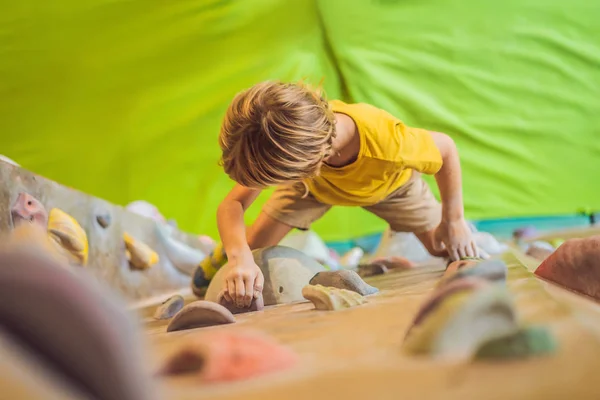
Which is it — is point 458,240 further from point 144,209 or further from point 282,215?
point 144,209

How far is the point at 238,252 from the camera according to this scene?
101cm

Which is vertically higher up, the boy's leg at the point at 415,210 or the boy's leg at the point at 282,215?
the boy's leg at the point at 282,215

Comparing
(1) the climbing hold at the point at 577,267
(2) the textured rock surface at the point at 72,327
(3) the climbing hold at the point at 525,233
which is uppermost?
(2) the textured rock surface at the point at 72,327

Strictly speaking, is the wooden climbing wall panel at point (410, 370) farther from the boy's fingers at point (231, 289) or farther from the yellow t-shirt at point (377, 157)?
the yellow t-shirt at point (377, 157)

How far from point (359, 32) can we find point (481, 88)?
1.36 feet

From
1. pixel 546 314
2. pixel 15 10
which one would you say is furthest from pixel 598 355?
pixel 15 10

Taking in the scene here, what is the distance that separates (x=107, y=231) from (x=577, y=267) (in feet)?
2.97

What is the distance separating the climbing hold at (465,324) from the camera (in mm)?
354

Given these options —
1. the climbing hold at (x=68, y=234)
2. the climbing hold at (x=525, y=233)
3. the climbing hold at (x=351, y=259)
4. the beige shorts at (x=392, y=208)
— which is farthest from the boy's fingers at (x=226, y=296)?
the climbing hold at (x=525, y=233)

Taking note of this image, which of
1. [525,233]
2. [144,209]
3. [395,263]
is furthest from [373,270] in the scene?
[525,233]

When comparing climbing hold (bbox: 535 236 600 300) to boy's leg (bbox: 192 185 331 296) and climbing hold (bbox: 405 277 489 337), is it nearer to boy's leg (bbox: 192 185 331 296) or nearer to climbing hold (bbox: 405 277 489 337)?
climbing hold (bbox: 405 277 489 337)

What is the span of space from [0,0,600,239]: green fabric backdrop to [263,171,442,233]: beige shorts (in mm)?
420

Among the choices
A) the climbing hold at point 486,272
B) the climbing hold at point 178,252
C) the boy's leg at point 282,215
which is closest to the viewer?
the climbing hold at point 486,272

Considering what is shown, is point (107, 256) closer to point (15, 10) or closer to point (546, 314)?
point (15, 10)
